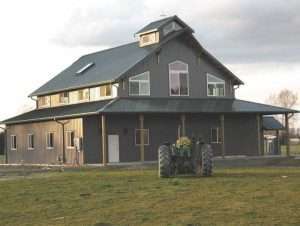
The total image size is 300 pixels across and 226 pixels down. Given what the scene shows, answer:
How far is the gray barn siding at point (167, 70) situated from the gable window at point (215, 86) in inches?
11.4

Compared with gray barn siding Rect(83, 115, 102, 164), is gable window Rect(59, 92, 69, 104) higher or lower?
higher

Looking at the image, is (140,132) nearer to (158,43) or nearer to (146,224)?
(158,43)

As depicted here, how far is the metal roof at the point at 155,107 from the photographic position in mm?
38250

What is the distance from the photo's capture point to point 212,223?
11102 mm

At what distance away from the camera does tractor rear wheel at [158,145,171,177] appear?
21.3 metres

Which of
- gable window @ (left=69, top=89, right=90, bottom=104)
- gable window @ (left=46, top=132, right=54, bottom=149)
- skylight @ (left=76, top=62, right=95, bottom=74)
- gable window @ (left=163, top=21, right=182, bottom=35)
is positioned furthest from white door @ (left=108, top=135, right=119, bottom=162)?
skylight @ (left=76, top=62, right=95, bottom=74)

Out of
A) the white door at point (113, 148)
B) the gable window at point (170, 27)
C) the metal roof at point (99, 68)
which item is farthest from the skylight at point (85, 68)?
the white door at point (113, 148)

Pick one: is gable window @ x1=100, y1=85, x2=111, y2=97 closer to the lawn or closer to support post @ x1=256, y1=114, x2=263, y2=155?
support post @ x1=256, y1=114, x2=263, y2=155

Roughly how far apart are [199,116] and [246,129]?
400cm

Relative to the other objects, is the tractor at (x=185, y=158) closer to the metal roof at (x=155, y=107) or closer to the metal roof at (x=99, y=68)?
the metal roof at (x=155, y=107)

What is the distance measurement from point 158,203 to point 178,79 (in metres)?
29.7

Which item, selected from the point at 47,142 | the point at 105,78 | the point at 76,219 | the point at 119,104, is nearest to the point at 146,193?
the point at 76,219

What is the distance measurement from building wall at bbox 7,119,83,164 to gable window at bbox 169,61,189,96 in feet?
23.3

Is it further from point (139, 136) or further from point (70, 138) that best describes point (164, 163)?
point (70, 138)
